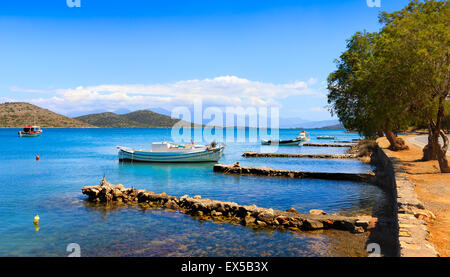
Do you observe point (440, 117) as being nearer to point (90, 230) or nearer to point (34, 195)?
point (90, 230)

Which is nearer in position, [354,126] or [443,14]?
[443,14]

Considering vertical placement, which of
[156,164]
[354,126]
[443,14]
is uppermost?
[443,14]

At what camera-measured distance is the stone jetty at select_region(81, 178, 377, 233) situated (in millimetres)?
14625

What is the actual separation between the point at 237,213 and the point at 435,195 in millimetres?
9386

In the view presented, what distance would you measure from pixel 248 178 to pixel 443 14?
64.3 feet

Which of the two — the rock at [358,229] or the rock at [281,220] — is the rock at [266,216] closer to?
the rock at [281,220]

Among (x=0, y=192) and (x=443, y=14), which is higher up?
(x=443, y=14)

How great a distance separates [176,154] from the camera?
46.7 metres

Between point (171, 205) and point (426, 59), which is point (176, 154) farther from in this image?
point (426, 59)

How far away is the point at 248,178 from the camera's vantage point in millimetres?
31469

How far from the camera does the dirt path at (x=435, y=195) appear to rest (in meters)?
9.67

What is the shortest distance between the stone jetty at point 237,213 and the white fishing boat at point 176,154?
23.7 m
